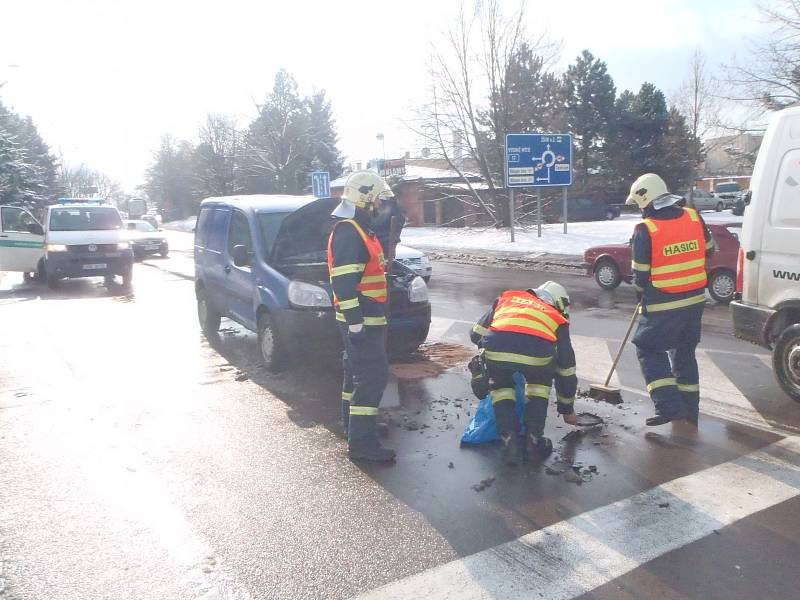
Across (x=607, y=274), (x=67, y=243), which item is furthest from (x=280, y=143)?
(x=607, y=274)

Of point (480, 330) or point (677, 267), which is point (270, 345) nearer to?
point (480, 330)

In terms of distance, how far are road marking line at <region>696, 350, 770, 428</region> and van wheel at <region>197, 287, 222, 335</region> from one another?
5.98 m

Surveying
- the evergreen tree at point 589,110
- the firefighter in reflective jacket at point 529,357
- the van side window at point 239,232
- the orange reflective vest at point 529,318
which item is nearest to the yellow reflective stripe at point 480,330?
the firefighter in reflective jacket at point 529,357

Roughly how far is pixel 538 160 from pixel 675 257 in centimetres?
1840

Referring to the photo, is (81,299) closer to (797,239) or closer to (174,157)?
(797,239)

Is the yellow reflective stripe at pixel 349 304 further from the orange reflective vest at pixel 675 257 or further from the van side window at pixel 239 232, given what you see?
the van side window at pixel 239 232

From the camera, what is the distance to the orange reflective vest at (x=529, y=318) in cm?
460

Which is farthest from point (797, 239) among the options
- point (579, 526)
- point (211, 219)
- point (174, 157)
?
point (174, 157)

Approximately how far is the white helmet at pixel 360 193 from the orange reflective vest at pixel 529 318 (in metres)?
1.21

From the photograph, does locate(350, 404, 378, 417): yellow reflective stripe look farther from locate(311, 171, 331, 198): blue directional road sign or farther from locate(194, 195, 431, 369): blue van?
locate(311, 171, 331, 198): blue directional road sign

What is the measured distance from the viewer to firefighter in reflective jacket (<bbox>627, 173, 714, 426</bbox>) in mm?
5262

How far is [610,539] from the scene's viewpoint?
3660 millimetres

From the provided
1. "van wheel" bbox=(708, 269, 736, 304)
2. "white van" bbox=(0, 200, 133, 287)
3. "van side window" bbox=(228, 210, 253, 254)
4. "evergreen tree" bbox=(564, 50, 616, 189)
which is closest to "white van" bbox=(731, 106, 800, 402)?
"van side window" bbox=(228, 210, 253, 254)

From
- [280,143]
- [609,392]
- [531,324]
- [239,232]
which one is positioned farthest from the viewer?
[280,143]
